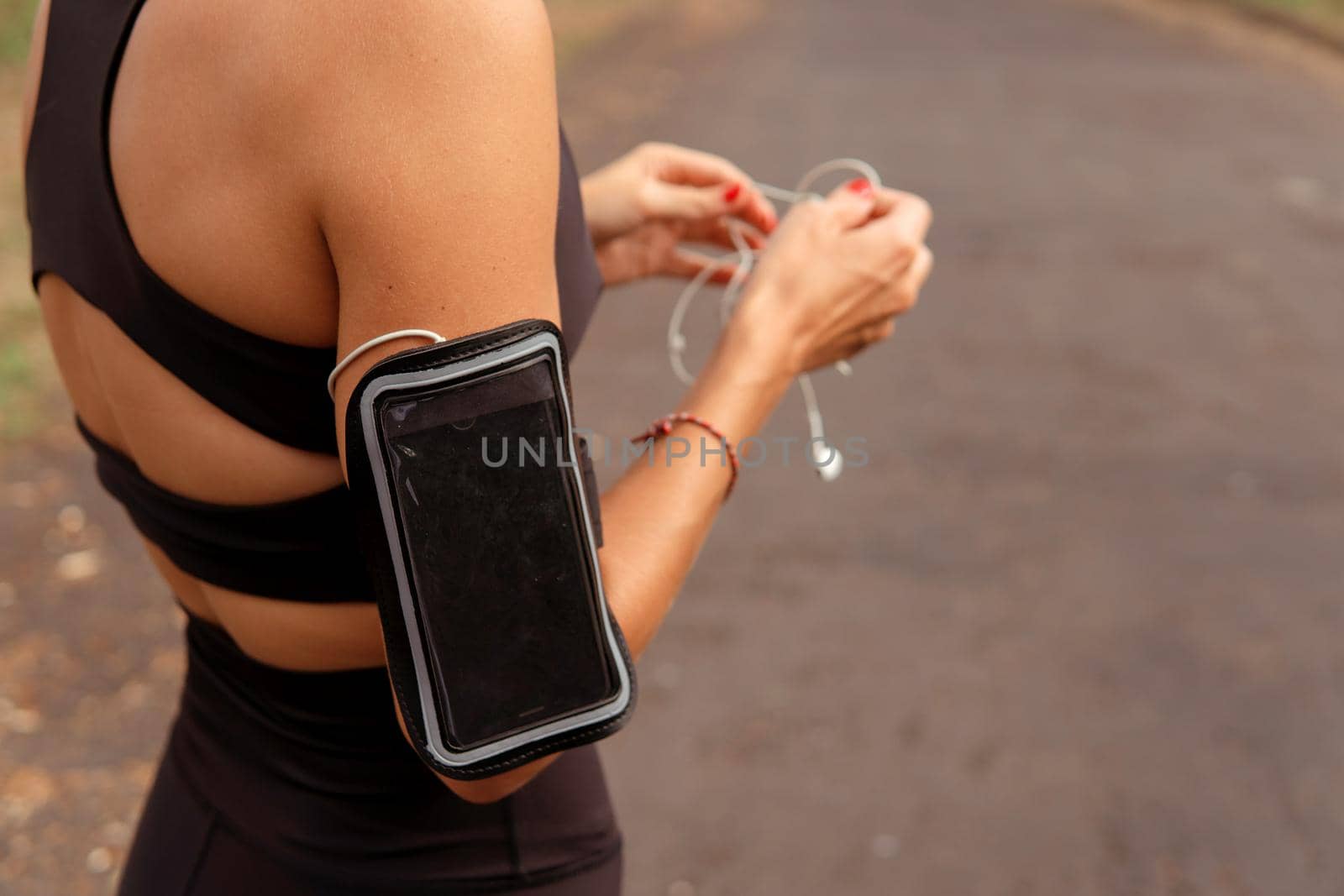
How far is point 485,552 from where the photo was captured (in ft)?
3.42

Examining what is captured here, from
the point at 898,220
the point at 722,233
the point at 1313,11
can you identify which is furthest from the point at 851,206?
the point at 1313,11

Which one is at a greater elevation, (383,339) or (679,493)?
(383,339)

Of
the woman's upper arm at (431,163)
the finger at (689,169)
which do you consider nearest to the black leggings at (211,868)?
the woman's upper arm at (431,163)

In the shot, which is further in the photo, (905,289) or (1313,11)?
(1313,11)

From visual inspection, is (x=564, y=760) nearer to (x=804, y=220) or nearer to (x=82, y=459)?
(x=804, y=220)

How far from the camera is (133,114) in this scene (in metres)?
1.07

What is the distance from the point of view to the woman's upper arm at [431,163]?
0.95m

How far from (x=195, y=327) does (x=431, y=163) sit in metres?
0.28

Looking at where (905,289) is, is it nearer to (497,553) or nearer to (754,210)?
(754,210)

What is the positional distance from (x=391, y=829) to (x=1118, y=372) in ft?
15.1

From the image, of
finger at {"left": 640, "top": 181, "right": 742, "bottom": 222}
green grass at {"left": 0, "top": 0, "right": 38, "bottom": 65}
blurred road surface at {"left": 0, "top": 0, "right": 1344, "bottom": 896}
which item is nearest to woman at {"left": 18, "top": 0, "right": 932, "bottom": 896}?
finger at {"left": 640, "top": 181, "right": 742, "bottom": 222}

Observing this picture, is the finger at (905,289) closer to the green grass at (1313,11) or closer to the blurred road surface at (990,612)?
the blurred road surface at (990,612)

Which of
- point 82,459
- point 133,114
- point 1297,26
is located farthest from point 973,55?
point 133,114

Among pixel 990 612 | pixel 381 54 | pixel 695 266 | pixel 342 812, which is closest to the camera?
pixel 381 54
